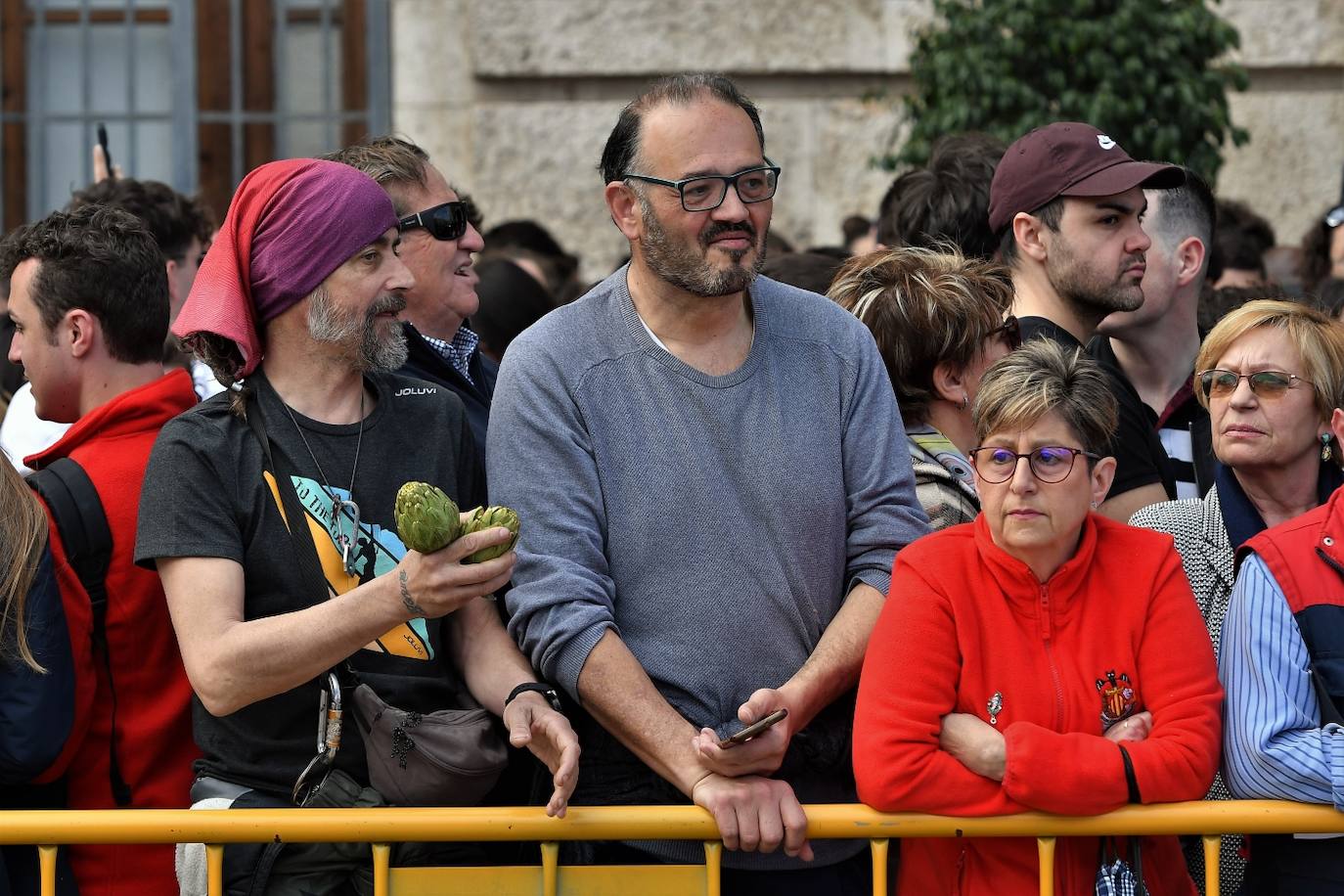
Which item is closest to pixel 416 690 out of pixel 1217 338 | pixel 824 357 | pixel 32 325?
pixel 824 357

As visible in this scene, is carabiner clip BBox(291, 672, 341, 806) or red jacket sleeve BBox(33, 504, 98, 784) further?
red jacket sleeve BBox(33, 504, 98, 784)

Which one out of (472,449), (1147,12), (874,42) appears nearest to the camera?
(472,449)

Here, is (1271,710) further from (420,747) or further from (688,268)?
(420,747)

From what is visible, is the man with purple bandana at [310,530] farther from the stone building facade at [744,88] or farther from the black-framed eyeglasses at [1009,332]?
the stone building facade at [744,88]

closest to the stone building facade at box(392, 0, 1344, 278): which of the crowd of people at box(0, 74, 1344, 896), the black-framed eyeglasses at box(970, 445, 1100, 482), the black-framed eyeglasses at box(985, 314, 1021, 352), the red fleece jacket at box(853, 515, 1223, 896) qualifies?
the black-framed eyeglasses at box(985, 314, 1021, 352)

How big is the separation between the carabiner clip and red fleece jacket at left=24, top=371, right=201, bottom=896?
389 mm

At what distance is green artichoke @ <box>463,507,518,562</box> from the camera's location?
2.74 meters

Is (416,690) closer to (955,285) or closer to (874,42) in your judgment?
(955,285)

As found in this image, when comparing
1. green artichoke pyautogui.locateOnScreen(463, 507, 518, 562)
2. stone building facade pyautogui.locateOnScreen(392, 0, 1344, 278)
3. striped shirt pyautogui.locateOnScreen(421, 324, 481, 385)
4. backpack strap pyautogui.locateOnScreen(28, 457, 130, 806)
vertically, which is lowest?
backpack strap pyautogui.locateOnScreen(28, 457, 130, 806)

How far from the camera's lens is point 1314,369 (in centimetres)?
343

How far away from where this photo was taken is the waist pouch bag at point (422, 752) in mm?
2939

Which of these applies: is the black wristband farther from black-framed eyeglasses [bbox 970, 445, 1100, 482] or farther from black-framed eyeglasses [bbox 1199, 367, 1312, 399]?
black-framed eyeglasses [bbox 1199, 367, 1312, 399]

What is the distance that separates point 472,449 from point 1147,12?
183 inches

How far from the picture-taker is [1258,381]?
11.3ft
